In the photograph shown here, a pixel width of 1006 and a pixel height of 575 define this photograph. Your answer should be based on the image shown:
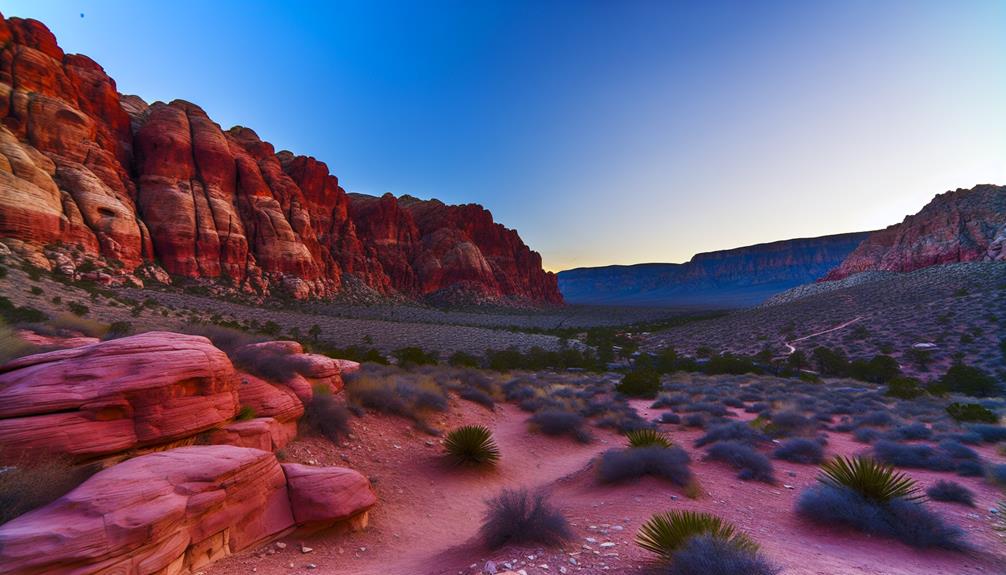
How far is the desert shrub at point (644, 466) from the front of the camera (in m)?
6.96

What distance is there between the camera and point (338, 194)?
72062 mm

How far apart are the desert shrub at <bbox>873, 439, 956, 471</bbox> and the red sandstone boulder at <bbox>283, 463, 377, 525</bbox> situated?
35.9ft

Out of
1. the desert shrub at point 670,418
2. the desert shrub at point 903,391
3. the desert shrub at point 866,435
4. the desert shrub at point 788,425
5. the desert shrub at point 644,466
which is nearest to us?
the desert shrub at point 644,466

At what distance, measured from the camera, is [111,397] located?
4852 millimetres

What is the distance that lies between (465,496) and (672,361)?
22.0 metres

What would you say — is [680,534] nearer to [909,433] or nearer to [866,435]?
[866,435]

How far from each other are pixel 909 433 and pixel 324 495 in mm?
14268

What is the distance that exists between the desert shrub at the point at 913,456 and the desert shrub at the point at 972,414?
4.87 m

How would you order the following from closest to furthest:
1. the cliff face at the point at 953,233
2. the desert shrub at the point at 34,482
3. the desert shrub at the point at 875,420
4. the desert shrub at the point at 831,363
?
the desert shrub at the point at 34,482 → the desert shrub at the point at 875,420 → the desert shrub at the point at 831,363 → the cliff face at the point at 953,233

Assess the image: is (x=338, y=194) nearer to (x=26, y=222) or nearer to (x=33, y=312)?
(x=26, y=222)

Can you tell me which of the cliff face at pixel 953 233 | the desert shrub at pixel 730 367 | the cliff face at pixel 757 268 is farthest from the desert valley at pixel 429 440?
the cliff face at pixel 757 268

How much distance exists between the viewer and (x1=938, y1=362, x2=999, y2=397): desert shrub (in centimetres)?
1727

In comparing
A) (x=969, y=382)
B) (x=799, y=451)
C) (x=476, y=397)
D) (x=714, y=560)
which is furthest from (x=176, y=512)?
(x=969, y=382)

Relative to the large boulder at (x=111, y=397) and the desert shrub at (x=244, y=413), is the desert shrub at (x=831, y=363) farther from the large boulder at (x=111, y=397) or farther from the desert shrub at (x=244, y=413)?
the large boulder at (x=111, y=397)
